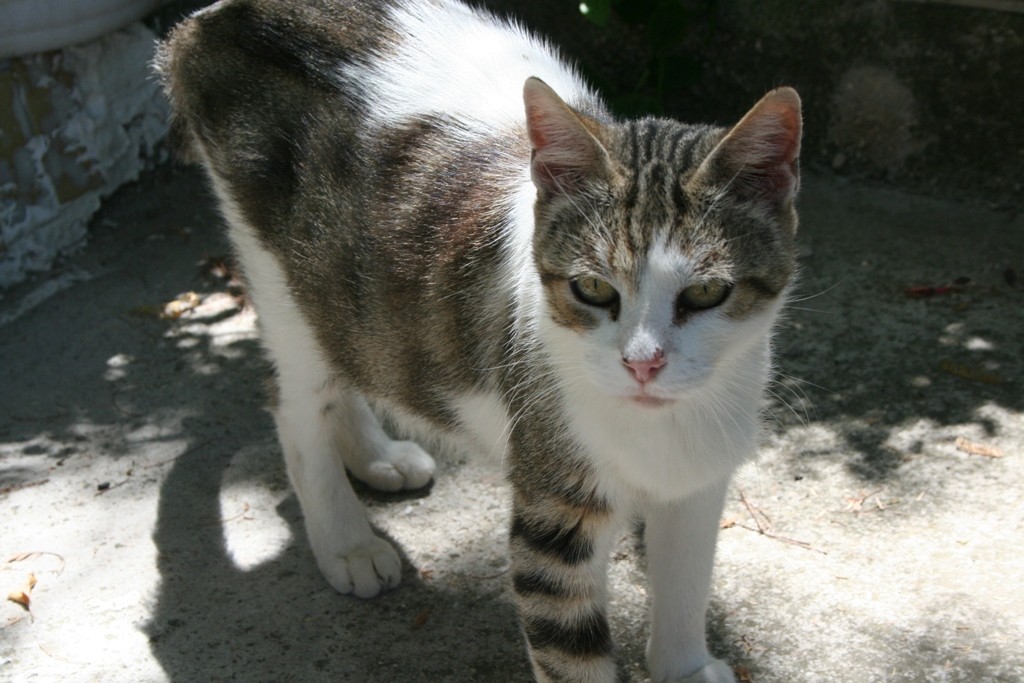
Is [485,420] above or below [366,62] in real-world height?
below

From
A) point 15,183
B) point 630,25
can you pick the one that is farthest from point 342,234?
point 630,25

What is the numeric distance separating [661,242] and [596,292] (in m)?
0.19

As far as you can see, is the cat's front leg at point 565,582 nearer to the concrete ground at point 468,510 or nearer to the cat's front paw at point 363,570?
the concrete ground at point 468,510

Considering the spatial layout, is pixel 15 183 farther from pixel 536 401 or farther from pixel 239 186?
pixel 536 401

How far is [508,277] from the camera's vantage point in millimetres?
2924

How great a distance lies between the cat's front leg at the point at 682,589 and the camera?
3041 millimetres

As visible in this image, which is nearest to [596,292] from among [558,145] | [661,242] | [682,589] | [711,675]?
[661,242]

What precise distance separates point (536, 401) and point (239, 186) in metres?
1.37

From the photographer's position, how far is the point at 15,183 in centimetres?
508

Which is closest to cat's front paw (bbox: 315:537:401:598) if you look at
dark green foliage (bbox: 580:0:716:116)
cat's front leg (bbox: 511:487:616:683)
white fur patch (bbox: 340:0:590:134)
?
cat's front leg (bbox: 511:487:616:683)

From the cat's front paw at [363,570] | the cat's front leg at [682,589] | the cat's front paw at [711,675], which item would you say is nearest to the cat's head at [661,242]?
the cat's front leg at [682,589]

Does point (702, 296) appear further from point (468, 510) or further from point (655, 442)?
point (468, 510)

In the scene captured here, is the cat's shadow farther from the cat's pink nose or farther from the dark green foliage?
the dark green foliage

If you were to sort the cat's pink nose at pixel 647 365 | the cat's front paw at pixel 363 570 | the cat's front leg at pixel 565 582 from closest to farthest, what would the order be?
the cat's pink nose at pixel 647 365 < the cat's front leg at pixel 565 582 < the cat's front paw at pixel 363 570
